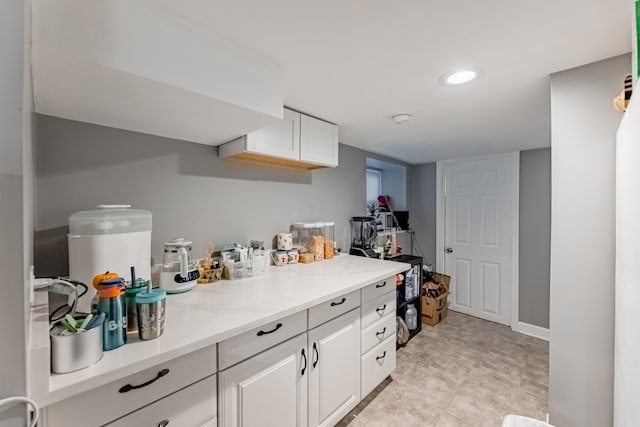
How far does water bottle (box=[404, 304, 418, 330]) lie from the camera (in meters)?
2.82

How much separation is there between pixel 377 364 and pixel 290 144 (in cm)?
165

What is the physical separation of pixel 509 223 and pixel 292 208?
8.68 feet

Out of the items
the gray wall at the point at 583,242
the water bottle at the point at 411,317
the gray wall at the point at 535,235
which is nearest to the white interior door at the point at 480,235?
the gray wall at the point at 535,235

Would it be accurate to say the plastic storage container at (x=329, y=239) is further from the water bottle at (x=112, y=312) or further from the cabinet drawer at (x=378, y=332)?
the water bottle at (x=112, y=312)

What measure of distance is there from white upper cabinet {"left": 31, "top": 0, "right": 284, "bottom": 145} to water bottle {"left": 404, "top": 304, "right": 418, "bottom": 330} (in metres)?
2.47

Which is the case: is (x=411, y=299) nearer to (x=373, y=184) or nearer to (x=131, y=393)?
(x=373, y=184)

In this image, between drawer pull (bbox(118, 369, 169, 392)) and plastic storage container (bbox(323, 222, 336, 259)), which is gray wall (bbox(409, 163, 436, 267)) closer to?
plastic storage container (bbox(323, 222, 336, 259))

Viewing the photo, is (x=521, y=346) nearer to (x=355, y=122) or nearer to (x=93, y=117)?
(x=355, y=122)

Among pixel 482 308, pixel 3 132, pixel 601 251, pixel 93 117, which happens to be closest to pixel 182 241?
pixel 93 117

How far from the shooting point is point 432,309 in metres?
3.08

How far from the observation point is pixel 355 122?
6.68 ft

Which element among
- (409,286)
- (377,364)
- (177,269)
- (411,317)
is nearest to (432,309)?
(411,317)

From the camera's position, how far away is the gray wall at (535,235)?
286 centimetres

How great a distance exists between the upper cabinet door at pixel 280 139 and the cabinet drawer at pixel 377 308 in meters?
1.13
